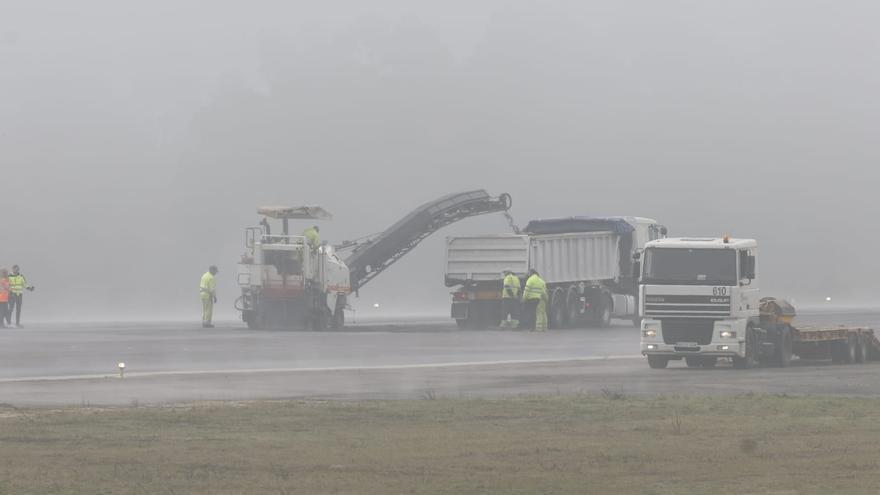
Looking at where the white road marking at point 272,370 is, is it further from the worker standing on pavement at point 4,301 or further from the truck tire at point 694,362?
the worker standing on pavement at point 4,301

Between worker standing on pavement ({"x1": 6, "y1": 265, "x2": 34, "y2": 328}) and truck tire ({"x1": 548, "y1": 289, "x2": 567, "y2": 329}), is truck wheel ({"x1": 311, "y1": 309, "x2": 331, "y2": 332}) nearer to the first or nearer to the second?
truck tire ({"x1": 548, "y1": 289, "x2": 567, "y2": 329})

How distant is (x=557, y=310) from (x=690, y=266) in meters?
22.3

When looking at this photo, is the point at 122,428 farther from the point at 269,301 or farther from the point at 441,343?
the point at 269,301

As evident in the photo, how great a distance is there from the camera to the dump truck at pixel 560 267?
2181 inches

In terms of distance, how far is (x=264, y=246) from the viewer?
53.2 metres

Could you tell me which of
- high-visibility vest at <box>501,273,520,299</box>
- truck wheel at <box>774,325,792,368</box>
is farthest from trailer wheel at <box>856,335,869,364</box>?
high-visibility vest at <box>501,273,520,299</box>

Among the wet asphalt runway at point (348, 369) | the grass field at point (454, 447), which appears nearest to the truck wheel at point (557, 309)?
the wet asphalt runway at point (348, 369)

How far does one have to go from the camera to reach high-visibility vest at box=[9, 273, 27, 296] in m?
54.2

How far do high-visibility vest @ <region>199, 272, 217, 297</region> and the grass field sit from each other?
95.0 feet

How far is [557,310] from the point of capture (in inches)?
2173

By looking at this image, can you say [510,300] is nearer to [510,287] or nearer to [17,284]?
[510,287]

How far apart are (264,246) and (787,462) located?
37.8m

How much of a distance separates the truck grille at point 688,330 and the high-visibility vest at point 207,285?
2217 centimetres

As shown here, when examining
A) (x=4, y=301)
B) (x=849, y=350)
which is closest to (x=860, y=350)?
(x=849, y=350)
